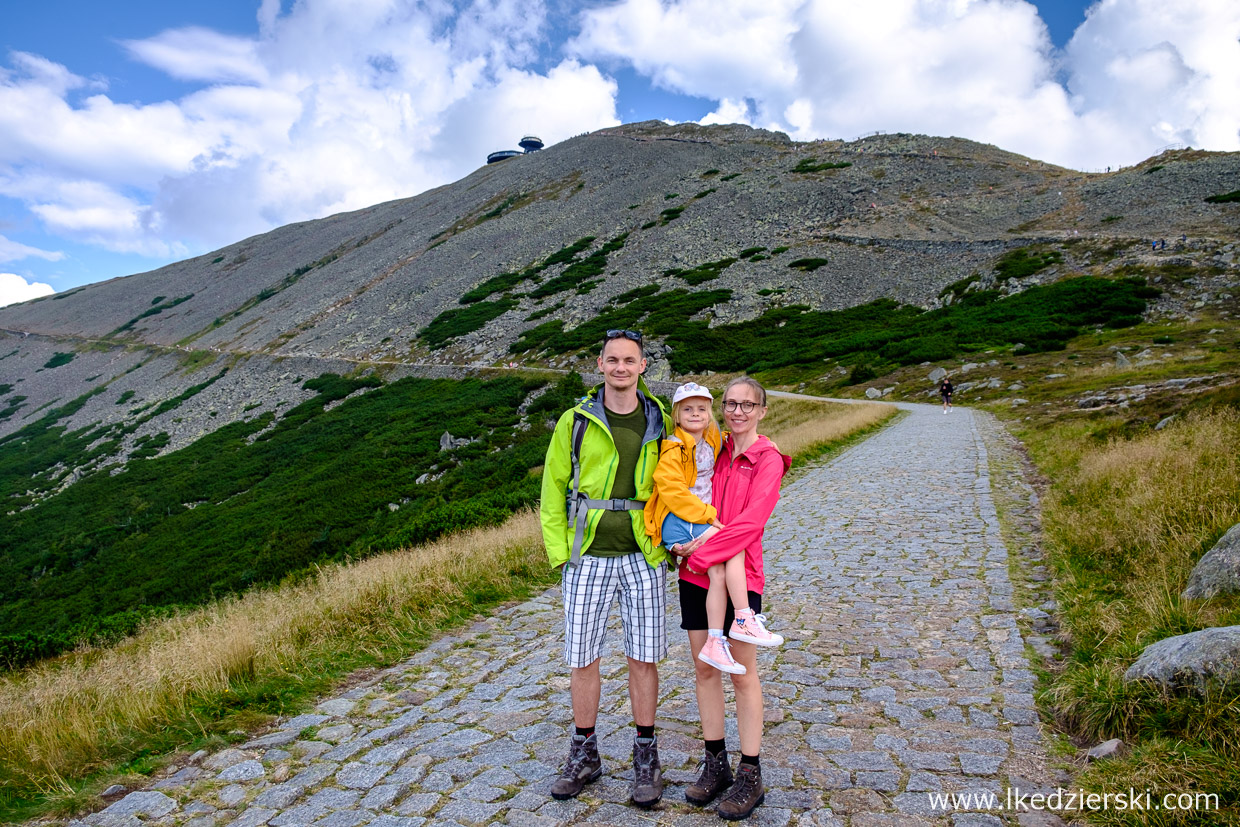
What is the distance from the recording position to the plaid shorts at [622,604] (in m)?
3.83

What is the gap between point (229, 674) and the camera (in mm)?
5742

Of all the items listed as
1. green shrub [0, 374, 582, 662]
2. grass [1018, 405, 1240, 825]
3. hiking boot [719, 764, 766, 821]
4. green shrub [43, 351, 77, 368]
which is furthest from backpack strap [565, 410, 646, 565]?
green shrub [43, 351, 77, 368]

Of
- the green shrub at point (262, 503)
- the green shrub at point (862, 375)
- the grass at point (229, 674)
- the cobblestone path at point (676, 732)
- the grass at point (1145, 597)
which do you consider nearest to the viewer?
the grass at point (1145, 597)

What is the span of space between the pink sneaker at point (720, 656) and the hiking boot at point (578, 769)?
980mm

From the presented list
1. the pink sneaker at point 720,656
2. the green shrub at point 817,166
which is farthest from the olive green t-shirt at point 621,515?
the green shrub at point 817,166

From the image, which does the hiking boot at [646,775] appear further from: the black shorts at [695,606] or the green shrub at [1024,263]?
the green shrub at [1024,263]

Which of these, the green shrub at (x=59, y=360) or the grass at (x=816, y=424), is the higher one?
the green shrub at (x=59, y=360)

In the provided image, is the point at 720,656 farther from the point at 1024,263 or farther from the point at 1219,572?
the point at 1024,263

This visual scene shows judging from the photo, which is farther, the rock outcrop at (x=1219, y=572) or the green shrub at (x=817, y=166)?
the green shrub at (x=817, y=166)

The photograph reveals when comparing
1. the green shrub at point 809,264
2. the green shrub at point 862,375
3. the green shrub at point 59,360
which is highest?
the green shrub at point 59,360

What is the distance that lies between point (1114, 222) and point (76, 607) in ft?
212

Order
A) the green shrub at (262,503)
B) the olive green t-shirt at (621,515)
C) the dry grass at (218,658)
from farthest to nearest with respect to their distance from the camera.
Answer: the green shrub at (262,503) → the dry grass at (218,658) → the olive green t-shirt at (621,515)

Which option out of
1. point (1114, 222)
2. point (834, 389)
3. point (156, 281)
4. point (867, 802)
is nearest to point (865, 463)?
point (867, 802)

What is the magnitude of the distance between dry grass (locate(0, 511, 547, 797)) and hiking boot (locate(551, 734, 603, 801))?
3.07 m
